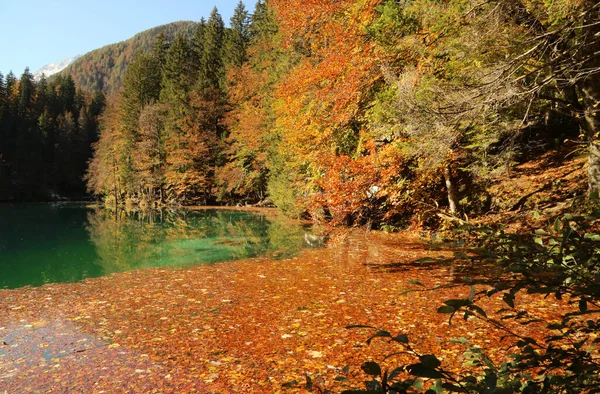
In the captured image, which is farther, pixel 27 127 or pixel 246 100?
pixel 27 127

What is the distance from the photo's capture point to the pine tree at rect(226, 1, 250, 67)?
36.2 metres

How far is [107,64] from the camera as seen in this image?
12300 centimetres

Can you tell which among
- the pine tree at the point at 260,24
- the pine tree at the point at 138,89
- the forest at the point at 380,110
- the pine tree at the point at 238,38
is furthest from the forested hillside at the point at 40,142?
the pine tree at the point at 260,24

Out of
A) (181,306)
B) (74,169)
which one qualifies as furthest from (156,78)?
(181,306)

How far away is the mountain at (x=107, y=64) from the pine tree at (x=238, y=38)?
79016 mm

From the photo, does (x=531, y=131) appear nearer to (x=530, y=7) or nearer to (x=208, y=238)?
(x=530, y=7)

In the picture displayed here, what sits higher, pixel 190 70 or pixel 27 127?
pixel 190 70

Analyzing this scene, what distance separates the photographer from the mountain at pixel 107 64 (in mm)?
113625

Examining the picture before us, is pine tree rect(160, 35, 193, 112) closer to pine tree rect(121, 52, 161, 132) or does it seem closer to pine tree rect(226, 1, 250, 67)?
pine tree rect(121, 52, 161, 132)

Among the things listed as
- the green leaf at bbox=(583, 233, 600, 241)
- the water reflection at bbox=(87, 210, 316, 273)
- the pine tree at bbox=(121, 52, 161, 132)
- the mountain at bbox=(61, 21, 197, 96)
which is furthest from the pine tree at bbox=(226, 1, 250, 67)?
the mountain at bbox=(61, 21, 197, 96)

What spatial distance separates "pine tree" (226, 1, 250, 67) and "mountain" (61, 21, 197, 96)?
7902 cm

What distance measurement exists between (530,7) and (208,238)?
504 inches

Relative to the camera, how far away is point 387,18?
383 inches

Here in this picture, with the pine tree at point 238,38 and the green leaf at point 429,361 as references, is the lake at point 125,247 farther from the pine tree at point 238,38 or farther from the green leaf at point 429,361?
the pine tree at point 238,38
